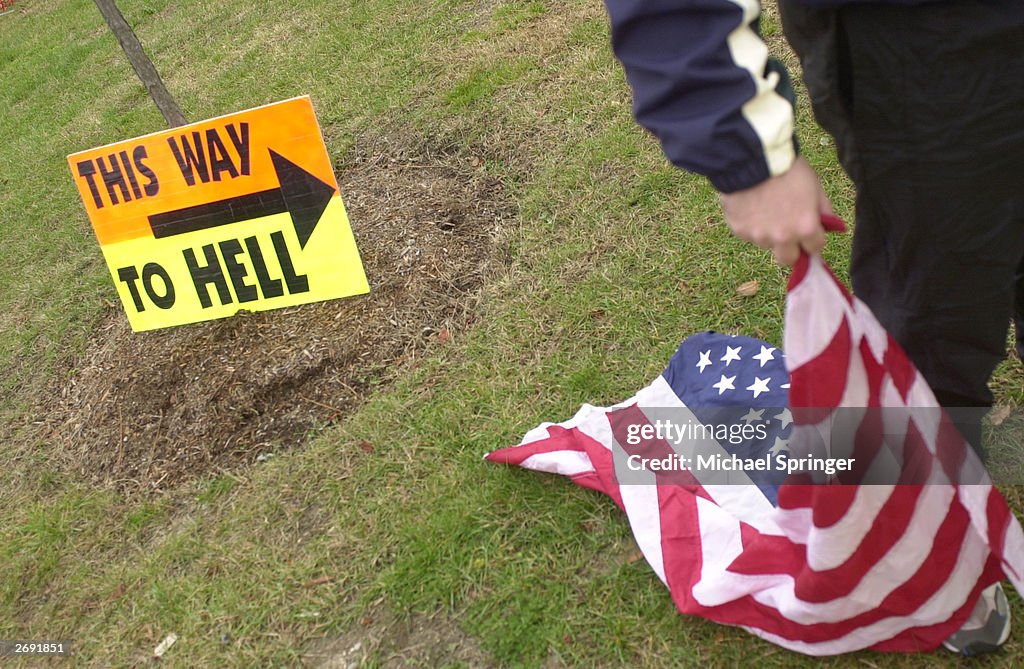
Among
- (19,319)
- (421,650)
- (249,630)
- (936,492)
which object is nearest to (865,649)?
(936,492)

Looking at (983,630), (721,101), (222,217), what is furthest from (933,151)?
(222,217)

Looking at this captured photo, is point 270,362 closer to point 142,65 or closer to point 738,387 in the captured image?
point 142,65

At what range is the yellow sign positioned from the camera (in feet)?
9.31

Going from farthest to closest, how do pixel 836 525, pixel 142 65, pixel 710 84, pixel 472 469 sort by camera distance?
pixel 142 65
pixel 472 469
pixel 836 525
pixel 710 84

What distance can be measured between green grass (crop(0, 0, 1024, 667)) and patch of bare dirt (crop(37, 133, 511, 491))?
0.33 feet

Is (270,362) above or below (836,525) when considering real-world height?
below

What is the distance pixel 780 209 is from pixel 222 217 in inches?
91.0

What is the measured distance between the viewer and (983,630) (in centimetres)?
164

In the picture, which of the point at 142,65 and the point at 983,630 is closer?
the point at 983,630

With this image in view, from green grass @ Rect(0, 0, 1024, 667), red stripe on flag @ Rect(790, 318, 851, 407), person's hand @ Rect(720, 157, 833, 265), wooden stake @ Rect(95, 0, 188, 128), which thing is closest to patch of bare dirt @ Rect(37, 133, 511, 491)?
green grass @ Rect(0, 0, 1024, 667)

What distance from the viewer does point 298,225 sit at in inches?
115

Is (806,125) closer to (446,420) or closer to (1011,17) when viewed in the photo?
(446,420)

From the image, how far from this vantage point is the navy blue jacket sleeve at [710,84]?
112cm

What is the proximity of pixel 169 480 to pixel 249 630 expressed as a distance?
754 mm
